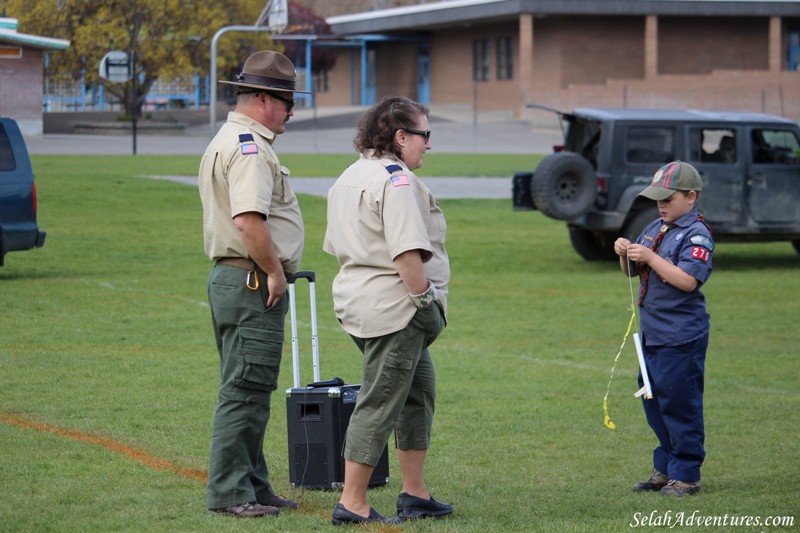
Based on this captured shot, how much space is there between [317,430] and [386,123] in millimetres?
1563

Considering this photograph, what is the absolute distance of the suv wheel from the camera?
18.8 meters

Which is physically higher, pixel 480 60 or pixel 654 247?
pixel 480 60

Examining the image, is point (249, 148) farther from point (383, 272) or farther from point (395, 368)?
point (395, 368)

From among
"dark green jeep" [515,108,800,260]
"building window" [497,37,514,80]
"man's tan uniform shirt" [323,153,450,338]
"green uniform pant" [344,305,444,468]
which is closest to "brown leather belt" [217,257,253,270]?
"man's tan uniform shirt" [323,153,450,338]

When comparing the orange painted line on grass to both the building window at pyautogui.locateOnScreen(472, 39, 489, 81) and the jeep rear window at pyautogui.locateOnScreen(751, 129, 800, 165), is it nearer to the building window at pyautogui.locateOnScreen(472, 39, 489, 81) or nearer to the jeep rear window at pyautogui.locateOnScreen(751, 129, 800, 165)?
the jeep rear window at pyautogui.locateOnScreen(751, 129, 800, 165)

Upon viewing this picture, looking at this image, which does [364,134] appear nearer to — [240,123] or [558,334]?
[240,123]

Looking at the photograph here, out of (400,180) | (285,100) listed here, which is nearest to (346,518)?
(400,180)

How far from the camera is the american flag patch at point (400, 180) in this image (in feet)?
16.8

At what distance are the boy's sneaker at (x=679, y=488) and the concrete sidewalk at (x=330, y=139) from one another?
97.6 ft

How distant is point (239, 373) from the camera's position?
17.8 ft

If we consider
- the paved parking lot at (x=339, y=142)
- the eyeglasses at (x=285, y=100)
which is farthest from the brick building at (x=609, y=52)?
the eyeglasses at (x=285, y=100)

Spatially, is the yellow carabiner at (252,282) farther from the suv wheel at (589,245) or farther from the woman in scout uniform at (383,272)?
the suv wheel at (589,245)

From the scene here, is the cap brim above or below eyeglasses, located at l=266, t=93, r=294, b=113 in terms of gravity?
below

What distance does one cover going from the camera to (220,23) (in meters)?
52.7
